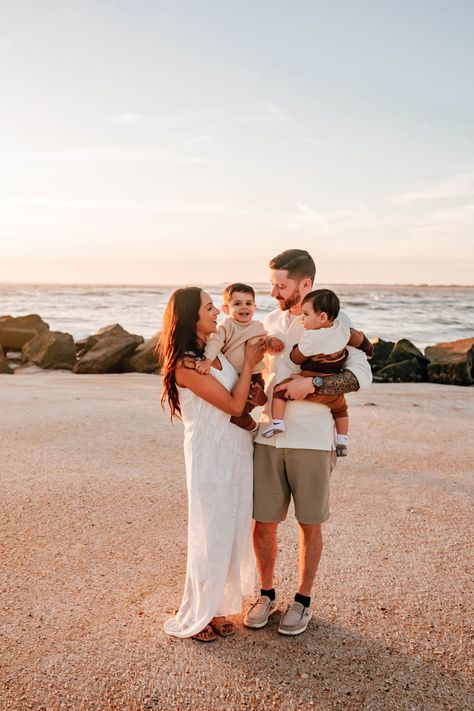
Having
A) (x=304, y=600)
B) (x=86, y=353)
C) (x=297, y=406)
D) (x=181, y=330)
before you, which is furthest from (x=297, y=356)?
(x=86, y=353)

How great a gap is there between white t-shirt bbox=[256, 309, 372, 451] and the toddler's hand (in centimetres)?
46

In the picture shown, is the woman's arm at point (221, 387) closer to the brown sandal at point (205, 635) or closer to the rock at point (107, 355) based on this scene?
the brown sandal at point (205, 635)

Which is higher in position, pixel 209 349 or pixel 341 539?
pixel 209 349

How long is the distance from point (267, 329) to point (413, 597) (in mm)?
1861

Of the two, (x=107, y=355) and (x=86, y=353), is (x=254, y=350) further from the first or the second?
(x=86, y=353)

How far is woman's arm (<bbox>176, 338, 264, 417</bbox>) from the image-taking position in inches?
132

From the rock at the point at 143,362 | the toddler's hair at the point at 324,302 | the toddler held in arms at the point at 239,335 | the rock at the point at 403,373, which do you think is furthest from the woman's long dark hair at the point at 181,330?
the rock at the point at 143,362

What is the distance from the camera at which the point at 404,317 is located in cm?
4003

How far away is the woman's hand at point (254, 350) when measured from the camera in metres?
3.44

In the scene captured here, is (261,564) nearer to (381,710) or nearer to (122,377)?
(381,710)

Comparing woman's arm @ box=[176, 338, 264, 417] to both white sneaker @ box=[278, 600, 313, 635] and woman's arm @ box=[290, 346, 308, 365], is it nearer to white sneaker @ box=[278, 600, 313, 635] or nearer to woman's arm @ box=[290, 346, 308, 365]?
woman's arm @ box=[290, 346, 308, 365]

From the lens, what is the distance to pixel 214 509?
11.4 ft

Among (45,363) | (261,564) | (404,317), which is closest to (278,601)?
(261,564)

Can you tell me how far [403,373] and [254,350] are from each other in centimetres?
1056
